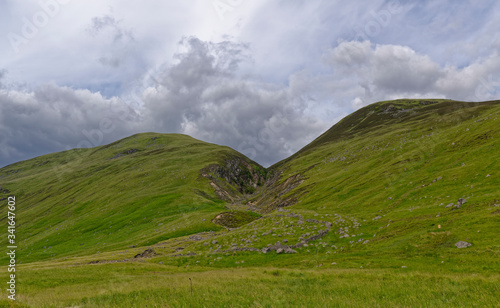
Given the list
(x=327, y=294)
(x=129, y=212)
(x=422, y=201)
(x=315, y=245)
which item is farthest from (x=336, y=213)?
(x=129, y=212)

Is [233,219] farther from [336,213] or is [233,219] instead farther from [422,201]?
[422,201]

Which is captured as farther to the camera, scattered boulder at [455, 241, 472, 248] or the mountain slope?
the mountain slope

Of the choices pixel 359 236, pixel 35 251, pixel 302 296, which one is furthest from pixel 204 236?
pixel 35 251

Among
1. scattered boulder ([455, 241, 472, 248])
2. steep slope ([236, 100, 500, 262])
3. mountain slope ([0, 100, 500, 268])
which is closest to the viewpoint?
scattered boulder ([455, 241, 472, 248])

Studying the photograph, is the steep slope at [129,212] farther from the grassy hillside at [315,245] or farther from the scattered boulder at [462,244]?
the scattered boulder at [462,244]

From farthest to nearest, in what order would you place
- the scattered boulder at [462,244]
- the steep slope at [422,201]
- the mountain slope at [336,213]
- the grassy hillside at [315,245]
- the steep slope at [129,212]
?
the steep slope at [129,212], the mountain slope at [336,213], the steep slope at [422,201], the scattered boulder at [462,244], the grassy hillside at [315,245]

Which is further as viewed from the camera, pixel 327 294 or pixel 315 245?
pixel 315 245

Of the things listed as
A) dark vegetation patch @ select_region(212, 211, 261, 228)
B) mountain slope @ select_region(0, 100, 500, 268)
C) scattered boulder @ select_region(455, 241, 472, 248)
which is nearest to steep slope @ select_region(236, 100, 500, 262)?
mountain slope @ select_region(0, 100, 500, 268)

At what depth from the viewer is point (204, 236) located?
244 ft

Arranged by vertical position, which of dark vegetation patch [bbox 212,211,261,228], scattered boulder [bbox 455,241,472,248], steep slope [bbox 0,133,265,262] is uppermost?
steep slope [bbox 0,133,265,262]

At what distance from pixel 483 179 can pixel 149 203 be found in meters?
127

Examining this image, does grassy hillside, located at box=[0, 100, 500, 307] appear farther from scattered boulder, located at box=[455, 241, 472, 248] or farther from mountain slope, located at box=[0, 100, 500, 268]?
scattered boulder, located at box=[455, 241, 472, 248]

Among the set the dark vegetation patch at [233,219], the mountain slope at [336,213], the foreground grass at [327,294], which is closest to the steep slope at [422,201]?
the mountain slope at [336,213]

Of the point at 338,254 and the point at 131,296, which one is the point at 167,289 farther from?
the point at 338,254
